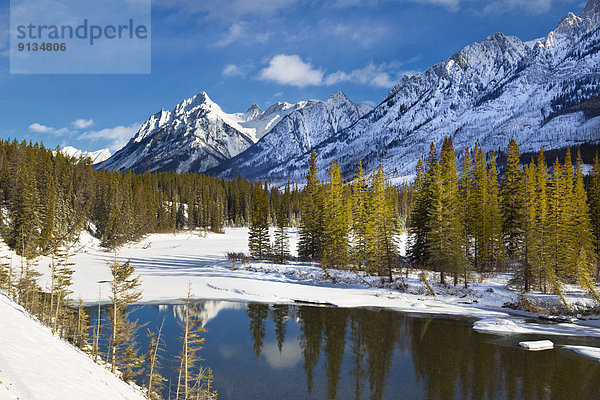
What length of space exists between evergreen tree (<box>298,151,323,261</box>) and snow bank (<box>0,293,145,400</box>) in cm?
3878

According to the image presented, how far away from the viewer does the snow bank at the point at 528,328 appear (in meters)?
27.4

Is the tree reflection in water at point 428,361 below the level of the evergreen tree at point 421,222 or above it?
below

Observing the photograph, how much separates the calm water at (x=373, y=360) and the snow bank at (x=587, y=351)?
2.93 ft

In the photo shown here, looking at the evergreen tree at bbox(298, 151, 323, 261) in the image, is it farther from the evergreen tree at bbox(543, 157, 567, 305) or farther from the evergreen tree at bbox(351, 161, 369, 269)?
the evergreen tree at bbox(543, 157, 567, 305)

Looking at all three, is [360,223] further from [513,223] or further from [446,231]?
[513,223]

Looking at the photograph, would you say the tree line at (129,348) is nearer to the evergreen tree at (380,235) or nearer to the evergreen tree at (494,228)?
the evergreen tree at (380,235)

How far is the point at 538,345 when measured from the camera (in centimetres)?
2383

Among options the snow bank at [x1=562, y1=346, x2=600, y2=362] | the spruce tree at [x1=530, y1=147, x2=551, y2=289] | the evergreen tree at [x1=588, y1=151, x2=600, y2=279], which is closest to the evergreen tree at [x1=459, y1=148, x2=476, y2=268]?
the spruce tree at [x1=530, y1=147, x2=551, y2=289]

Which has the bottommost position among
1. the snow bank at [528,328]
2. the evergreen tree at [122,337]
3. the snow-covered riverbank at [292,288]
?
the snow bank at [528,328]

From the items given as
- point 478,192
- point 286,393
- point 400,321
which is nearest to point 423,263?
point 478,192

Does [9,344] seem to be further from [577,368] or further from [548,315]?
[548,315]

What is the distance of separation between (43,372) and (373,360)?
1705cm

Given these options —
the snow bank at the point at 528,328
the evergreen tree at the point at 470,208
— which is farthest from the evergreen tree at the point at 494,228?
the snow bank at the point at 528,328

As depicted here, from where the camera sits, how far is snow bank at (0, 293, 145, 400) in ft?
30.9
